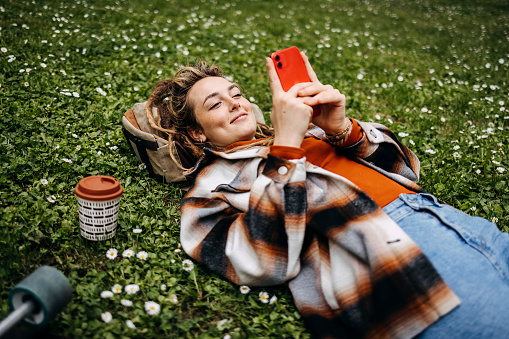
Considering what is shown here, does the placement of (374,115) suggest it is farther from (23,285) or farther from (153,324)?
(23,285)

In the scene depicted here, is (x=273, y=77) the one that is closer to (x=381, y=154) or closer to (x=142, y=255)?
(x=381, y=154)

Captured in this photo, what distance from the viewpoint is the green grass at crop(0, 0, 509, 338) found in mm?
2373

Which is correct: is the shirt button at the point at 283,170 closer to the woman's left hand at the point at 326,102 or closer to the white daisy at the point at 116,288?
the woman's left hand at the point at 326,102

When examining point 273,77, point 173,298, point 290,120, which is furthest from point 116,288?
point 273,77

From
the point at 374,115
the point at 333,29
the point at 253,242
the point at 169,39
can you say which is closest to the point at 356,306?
the point at 253,242

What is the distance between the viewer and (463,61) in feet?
25.1

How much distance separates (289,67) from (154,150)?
122cm

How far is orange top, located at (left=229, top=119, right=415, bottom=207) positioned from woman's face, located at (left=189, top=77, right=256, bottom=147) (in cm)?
10

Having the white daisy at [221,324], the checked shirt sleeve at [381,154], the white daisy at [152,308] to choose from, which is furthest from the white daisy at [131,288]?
the checked shirt sleeve at [381,154]

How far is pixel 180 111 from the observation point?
10.3ft

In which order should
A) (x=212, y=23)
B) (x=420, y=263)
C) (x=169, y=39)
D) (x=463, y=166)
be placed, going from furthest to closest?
(x=212, y=23), (x=169, y=39), (x=463, y=166), (x=420, y=263)

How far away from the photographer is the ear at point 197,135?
9.83 ft

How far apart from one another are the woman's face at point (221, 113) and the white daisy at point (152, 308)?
1.13 metres

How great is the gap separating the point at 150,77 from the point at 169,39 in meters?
1.44
